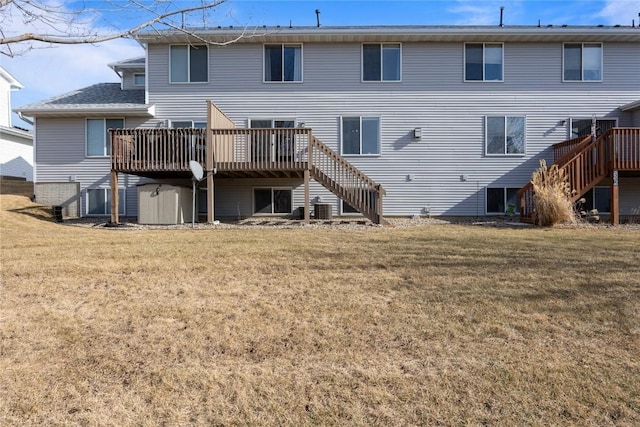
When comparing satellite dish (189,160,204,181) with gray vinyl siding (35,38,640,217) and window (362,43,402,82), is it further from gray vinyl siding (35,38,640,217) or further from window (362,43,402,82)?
window (362,43,402,82)

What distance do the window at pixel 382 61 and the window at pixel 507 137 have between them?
3.58m

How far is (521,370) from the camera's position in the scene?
3.53 metres

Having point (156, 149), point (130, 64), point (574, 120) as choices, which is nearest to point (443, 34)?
point (574, 120)

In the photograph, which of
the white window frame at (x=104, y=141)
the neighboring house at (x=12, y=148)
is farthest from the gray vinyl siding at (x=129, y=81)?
the neighboring house at (x=12, y=148)

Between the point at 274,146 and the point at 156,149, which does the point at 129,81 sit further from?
the point at 274,146

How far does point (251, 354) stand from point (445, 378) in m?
1.63

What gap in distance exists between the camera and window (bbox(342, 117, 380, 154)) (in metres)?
15.0

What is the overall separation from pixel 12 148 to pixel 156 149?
15695 mm

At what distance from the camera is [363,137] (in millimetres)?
14969

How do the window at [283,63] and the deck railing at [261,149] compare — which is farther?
the window at [283,63]

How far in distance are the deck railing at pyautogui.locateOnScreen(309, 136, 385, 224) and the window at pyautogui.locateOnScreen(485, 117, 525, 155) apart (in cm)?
526

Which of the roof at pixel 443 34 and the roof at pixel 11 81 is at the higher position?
the roof at pixel 11 81

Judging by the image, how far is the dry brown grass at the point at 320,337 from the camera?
10.1 feet

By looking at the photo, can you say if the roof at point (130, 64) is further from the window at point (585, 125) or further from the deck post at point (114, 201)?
the window at point (585, 125)
